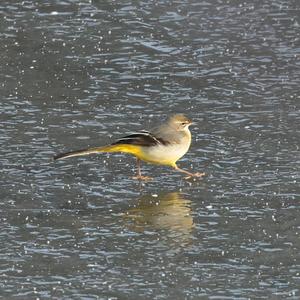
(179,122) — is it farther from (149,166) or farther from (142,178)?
(142,178)

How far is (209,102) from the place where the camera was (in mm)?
10547

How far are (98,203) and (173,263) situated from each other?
4.35 feet

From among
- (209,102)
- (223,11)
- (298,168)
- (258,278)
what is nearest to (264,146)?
(298,168)

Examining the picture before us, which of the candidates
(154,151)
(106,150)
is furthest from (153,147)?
(106,150)

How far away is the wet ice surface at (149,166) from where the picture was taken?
6988 millimetres

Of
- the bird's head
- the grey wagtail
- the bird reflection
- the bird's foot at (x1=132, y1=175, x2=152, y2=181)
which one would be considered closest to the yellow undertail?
the grey wagtail

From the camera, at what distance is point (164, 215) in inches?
319

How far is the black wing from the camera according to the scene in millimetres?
8820

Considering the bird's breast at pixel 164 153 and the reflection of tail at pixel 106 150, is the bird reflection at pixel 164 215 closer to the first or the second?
the bird's breast at pixel 164 153

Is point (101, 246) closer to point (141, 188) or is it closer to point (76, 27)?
point (141, 188)

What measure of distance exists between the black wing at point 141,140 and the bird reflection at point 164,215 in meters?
0.51

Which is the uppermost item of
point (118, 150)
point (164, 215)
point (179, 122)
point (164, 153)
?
point (179, 122)

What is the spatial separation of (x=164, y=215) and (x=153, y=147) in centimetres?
90

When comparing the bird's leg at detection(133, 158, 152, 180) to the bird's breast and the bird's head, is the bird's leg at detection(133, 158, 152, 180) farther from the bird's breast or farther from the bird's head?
the bird's head
